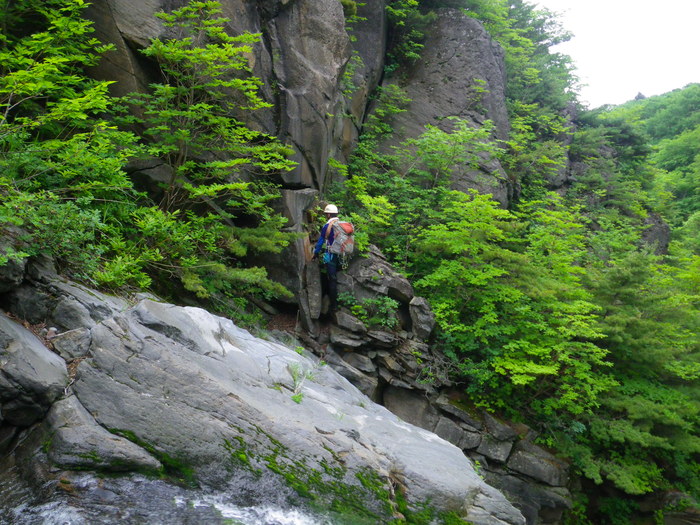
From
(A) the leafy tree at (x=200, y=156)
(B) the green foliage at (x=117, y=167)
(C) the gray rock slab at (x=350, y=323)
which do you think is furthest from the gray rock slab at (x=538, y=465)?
(A) the leafy tree at (x=200, y=156)

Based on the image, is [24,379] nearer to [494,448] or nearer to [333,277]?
[333,277]

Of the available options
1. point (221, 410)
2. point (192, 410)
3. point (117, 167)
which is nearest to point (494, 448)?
point (221, 410)

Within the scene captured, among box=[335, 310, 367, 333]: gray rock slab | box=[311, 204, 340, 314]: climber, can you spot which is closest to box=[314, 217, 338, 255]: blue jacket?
box=[311, 204, 340, 314]: climber

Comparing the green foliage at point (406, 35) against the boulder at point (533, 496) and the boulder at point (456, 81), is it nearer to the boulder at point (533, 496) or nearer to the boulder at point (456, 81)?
the boulder at point (456, 81)

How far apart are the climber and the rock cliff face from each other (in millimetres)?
4483

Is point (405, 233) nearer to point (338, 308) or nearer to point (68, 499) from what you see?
point (338, 308)

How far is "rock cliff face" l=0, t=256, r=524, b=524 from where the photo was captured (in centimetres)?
309

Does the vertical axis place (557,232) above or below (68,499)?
above

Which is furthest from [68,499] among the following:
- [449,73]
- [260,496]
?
[449,73]

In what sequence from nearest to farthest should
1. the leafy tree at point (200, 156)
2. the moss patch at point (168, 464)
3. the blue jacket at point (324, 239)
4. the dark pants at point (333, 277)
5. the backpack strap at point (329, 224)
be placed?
the moss patch at point (168, 464) < the leafy tree at point (200, 156) < the backpack strap at point (329, 224) < the blue jacket at point (324, 239) < the dark pants at point (333, 277)

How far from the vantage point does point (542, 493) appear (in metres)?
9.53

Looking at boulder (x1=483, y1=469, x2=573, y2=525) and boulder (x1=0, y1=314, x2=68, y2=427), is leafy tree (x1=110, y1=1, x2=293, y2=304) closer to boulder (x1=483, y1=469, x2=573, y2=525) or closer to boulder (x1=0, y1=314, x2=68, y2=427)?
boulder (x1=0, y1=314, x2=68, y2=427)

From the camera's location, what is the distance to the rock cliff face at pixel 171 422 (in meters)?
3.09

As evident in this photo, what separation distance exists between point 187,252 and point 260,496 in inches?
173
